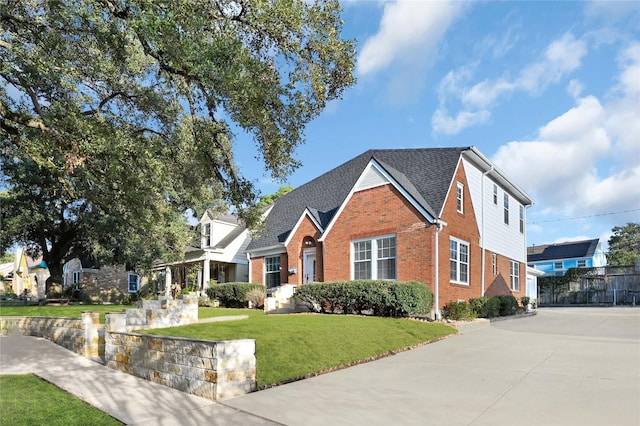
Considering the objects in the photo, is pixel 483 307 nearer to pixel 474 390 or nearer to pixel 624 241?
pixel 474 390

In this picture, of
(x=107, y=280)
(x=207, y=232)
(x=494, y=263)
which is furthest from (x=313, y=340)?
(x=107, y=280)

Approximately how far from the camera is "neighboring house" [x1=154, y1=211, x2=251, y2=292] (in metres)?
27.5

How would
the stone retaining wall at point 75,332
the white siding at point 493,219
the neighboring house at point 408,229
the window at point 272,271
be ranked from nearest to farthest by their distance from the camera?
the stone retaining wall at point 75,332, the neighboring house at point 408,229, the white siding at point 493,219, the window at point 272,271

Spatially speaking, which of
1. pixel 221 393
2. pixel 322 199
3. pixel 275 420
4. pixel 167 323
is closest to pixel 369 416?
pixel 275 420

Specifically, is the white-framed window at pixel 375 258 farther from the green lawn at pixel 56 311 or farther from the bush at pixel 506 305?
the green lawn at pixel 56 311

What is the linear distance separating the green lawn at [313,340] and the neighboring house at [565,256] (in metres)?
41.9

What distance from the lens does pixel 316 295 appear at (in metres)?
16.6

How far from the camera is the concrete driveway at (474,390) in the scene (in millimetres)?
5398

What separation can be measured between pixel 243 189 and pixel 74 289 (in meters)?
32.0

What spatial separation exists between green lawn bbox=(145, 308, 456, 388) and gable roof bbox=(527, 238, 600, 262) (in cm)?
4285

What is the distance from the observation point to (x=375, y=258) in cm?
1822

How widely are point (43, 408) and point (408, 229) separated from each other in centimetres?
1341

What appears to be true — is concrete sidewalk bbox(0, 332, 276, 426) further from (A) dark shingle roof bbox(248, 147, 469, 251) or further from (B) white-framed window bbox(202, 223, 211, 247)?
(B) white-framed window bbox(202, 223, 211, 247)

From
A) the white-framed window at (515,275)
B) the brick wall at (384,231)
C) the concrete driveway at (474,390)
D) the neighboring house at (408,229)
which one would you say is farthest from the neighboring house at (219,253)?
the concrete driveway at (474,390)
